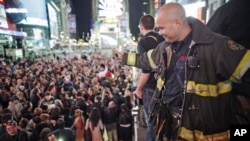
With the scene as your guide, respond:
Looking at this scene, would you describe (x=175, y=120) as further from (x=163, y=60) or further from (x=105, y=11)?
(x=105, y=11)

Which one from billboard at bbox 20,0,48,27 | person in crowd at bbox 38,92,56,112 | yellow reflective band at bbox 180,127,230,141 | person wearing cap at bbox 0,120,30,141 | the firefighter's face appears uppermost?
billboard at bbox 20,0,48,27

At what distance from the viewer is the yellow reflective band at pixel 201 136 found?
2.17 meters

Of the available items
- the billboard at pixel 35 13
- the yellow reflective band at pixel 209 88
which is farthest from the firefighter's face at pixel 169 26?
the billboard at pixel 35 13

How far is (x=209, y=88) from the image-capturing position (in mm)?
2125

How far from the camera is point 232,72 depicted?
2.03 metres

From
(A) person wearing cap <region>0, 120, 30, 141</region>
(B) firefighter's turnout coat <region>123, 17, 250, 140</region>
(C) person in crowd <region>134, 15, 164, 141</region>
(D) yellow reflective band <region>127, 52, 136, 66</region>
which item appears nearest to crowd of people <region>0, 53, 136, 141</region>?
(A) person wearing cap <region>0, 120, 30, 141</region>

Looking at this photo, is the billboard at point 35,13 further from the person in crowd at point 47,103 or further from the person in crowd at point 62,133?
the person in crowd at point 62,133

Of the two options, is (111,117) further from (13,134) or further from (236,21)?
(236,21)

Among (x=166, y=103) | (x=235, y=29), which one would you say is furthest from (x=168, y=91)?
(x=235, y=29)

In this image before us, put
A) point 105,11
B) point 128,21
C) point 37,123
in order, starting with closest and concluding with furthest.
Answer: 1. point 37,123
2. point 105,11
3. point 128,21

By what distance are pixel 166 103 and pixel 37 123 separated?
4.19 meters

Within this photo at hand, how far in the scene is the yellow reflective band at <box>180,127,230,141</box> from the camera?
7.12 ft

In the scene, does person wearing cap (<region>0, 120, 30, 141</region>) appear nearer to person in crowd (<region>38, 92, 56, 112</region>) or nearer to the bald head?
person in crowd (<region>38, 92, 56, 112</region>)

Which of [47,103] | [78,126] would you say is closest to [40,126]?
[78,126]
